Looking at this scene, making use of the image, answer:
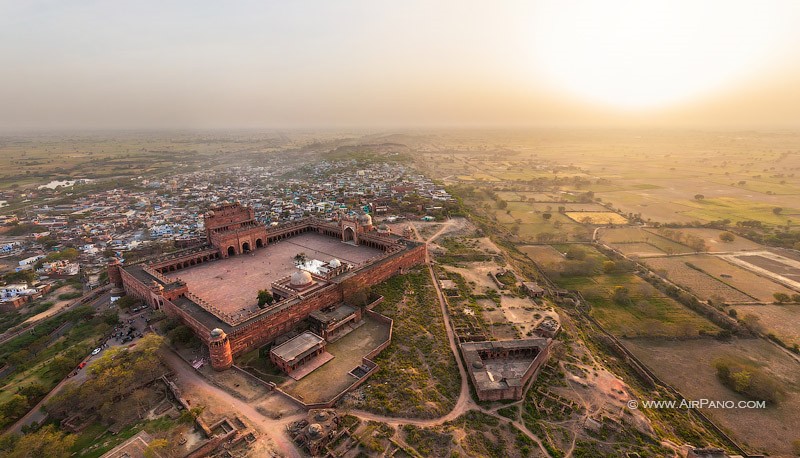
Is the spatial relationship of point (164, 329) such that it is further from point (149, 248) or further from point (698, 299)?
point (698, 299)

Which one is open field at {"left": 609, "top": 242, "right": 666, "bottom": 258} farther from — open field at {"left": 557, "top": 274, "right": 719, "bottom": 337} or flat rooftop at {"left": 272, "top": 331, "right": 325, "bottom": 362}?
flat rooftop at {"left": 272, "top": 331, "right": 325, "bottom": 362}

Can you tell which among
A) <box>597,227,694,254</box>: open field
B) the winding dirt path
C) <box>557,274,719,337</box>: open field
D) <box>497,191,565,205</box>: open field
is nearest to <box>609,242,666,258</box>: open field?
<box>597,227,694,254</box>: open field

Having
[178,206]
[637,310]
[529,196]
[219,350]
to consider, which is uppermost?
[219,350]

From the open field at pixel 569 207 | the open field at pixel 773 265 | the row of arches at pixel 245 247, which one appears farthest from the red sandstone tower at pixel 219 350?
the open field at pixel 569 207

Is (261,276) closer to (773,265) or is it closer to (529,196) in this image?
(773,265)

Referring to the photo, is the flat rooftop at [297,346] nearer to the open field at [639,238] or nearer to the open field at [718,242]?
the open field at [639,238]

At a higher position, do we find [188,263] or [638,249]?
[188,263]

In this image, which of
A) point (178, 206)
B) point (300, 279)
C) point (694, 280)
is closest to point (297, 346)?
point (300, 279)
